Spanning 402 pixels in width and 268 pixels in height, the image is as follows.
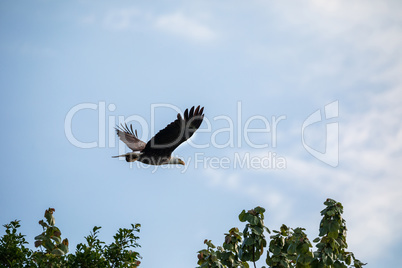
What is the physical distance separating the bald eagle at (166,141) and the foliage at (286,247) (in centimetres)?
541

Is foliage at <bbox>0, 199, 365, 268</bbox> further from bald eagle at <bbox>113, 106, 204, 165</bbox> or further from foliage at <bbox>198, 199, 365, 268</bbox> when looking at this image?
bald eagle at <bbox>113, 106, 204, 165</bbox>

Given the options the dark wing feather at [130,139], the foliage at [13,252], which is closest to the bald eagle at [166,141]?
the dark wing feather at [130,139]

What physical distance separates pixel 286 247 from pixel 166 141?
6.49 metres

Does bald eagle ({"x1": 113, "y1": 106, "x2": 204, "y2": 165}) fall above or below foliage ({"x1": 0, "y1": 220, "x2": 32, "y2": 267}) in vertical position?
above

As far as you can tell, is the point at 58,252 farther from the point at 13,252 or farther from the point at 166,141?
the point at 166,141

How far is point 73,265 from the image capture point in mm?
8672

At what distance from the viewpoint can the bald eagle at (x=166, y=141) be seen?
13.4m

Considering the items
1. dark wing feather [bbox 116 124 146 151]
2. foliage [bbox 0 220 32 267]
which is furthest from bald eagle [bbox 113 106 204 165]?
foliage [bbox 0 220 32 267]

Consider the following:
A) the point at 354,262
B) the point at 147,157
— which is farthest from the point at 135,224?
the point at 147,157

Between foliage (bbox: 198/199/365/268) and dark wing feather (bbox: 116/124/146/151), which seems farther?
dark wing feather (bbox: 116/124/146/151)

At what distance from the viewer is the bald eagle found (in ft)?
43.8

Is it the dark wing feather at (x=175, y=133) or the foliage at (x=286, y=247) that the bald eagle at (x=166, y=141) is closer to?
the dark wing feather at (x=175, y=133)

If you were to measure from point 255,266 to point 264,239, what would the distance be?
0.47 metres

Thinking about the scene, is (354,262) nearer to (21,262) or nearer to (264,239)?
(264,239)
